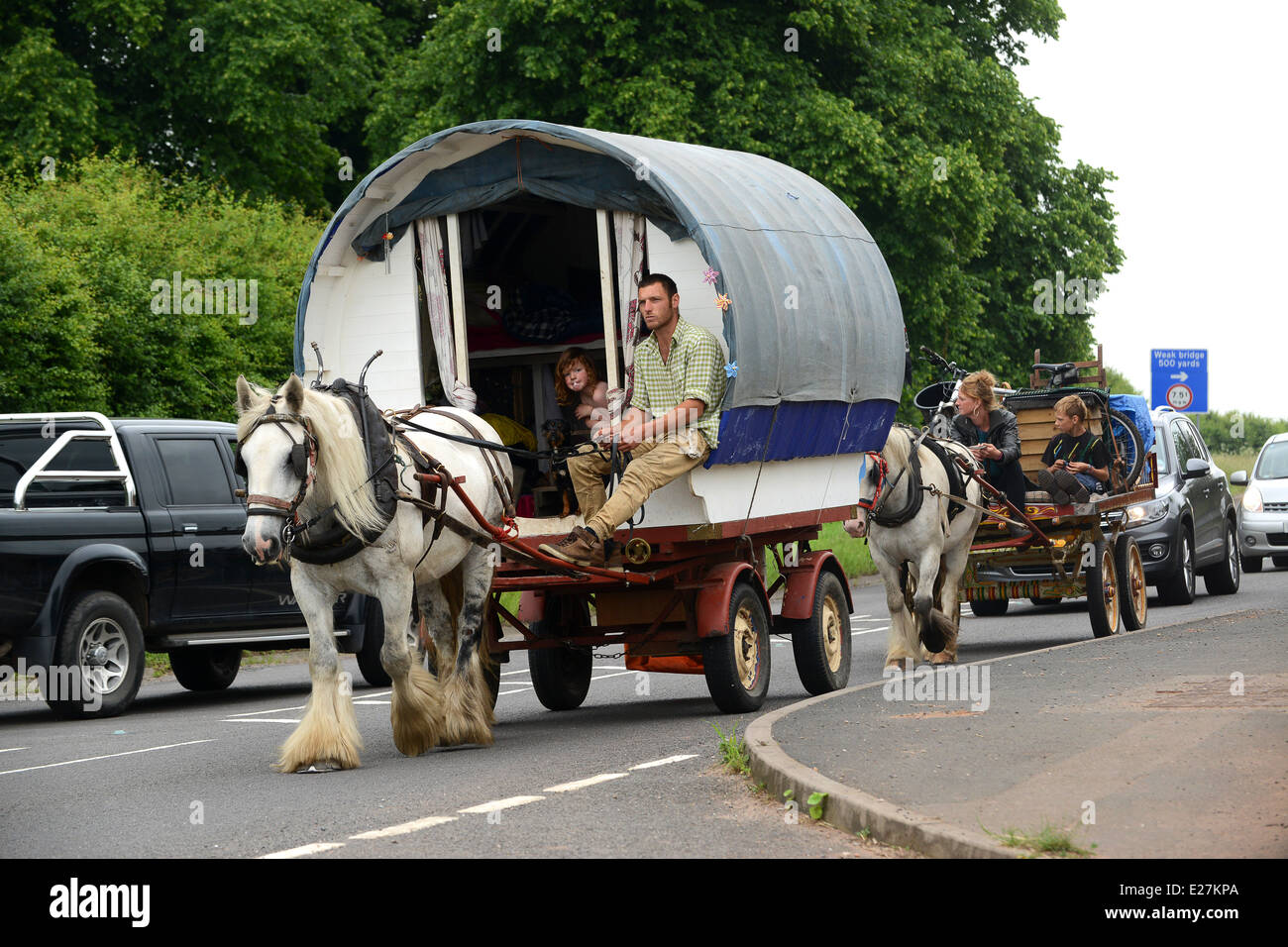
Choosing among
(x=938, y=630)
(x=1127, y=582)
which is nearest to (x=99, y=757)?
(x=938, y=630)

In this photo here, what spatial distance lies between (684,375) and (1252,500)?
16.7m

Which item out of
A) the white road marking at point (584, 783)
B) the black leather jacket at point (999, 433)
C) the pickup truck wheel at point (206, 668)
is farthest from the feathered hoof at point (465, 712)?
the black leather jacket at point (999, 433)

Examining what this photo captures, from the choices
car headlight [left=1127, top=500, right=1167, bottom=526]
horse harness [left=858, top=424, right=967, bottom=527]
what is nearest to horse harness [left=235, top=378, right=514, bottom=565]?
horse harness [left=858, top=424, right=967, bottom=527]

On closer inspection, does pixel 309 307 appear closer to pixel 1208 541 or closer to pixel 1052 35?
pixel 1208 541

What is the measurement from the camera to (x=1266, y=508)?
82.6 ft

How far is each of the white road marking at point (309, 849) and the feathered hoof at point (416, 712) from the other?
2832mm

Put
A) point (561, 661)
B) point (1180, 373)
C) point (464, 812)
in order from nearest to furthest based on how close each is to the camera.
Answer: point (464, 812) < point (561, 661) < point (1180, 373)

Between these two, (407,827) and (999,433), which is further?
(999,433)

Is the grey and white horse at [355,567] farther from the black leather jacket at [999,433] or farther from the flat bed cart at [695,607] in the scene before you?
the black leather jacket at [999,433]

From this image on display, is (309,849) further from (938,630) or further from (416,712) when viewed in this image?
(938,630)

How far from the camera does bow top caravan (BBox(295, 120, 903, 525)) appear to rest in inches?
435

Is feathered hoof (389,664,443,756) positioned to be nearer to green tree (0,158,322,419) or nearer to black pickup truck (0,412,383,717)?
black pickup truck (0,412,383,717)

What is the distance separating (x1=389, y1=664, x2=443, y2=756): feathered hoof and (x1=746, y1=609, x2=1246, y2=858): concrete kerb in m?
2.01

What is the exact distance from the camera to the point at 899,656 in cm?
1369
